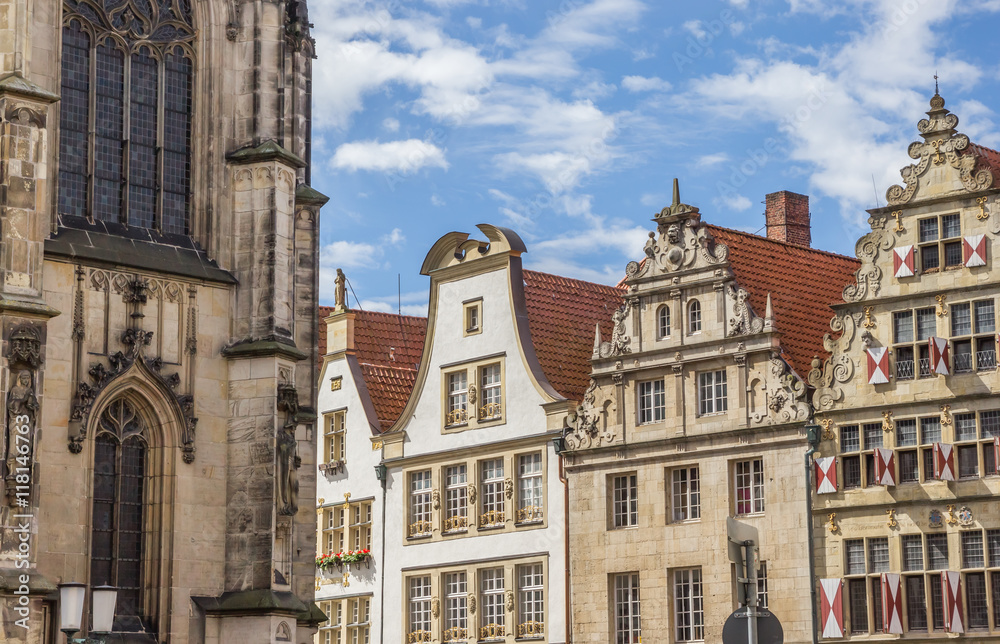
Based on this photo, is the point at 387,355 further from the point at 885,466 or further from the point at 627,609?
the point at 885,466

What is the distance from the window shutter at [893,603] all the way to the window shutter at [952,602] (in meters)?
0.99

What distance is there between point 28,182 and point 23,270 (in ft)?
3.95

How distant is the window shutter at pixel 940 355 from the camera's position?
3488cm

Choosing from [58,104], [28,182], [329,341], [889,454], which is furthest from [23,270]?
[329,341]

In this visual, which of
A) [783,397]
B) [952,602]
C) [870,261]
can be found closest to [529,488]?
[783,397]

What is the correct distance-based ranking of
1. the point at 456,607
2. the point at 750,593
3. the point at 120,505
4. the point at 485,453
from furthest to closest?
the point at 456,607 < the point at 485,453 < the point at 120,505 < the point at 750,593

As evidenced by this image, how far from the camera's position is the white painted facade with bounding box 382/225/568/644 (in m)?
41.1

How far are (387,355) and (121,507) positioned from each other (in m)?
23.1

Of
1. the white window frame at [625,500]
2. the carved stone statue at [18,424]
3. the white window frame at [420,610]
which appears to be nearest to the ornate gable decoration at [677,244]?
the white window frame at [625,500]

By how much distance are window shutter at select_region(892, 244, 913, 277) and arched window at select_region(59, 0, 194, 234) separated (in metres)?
14.9

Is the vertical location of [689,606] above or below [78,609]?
above

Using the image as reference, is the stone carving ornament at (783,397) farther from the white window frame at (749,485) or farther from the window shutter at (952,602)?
the window shutter at (952,602)

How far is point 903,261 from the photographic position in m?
36.3

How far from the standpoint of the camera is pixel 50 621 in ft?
80.1
